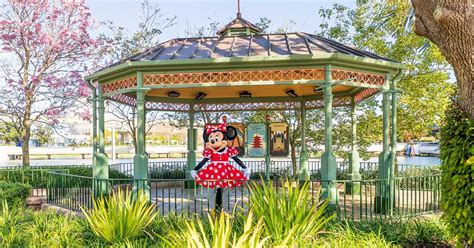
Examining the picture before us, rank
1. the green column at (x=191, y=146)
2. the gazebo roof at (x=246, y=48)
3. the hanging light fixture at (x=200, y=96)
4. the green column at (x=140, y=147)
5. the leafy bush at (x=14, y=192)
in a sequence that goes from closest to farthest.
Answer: the green column at (x=140, y=147)
the gazebo roof at (x=246, y=48)
the leafy bush at (x=14, y=192)
the hanging light fixture at (x=200, y=96)
the green column at (x=191, y=146)

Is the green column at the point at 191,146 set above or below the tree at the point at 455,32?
below

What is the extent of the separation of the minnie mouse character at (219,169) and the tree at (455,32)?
3994mm

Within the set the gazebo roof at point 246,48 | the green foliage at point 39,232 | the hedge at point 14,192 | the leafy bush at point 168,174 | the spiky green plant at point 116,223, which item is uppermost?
the gazebo roof at point 246,48

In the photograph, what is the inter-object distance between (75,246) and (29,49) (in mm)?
13107

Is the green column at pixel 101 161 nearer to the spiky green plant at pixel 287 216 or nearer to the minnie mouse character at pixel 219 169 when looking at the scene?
the minnie mouse character at pixel 219 169

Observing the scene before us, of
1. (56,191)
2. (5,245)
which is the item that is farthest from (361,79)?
(56,191)

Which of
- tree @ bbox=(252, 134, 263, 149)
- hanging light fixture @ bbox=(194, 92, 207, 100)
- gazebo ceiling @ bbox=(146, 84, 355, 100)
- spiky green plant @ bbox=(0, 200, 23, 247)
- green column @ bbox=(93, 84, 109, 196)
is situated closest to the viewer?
spiky green plant @ bbox=(0, 200, 23, 247)

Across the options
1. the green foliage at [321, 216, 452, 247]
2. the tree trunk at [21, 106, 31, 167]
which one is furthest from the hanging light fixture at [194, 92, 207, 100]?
the tree trunk at [21, 106, 31, 167]

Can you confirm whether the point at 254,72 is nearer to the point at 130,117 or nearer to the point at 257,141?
the point at 257,141

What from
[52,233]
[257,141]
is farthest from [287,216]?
[257,141]

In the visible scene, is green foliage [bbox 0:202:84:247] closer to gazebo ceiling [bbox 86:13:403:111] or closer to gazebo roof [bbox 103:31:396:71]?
gazebo ceiling [bbox 86:13:403:111]


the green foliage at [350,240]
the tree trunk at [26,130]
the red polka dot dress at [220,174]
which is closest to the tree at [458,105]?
the green foliage at [350,240]

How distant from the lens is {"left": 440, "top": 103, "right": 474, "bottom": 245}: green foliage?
4.46m

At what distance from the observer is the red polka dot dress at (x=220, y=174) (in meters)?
6.76
